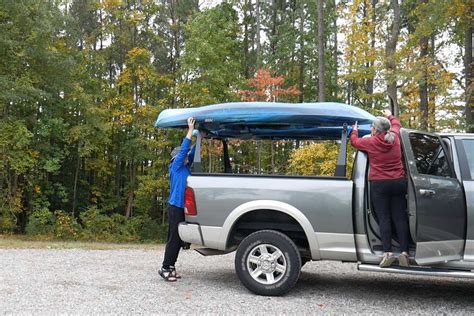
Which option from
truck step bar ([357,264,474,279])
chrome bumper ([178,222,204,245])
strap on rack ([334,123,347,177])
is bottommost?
truck step bar ([357,264,474,279])

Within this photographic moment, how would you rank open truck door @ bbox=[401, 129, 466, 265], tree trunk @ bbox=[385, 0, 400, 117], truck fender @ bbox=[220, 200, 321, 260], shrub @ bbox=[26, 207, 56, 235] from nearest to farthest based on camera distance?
open truck door @ bbox=[401, 129, 466, 265] → truck fender @ bbox=[220, 200, 321, 260] → tree trunk @ bbox=[385, 0, 400, 117] → shrub @ bbox=[26, 207, 56, 235]

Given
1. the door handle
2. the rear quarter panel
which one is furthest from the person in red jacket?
the rear quarter panel

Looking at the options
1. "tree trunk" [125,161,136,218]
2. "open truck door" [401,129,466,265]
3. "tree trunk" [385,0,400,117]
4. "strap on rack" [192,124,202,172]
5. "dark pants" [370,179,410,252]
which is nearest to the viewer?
"open truck door" [401,129,466,265]

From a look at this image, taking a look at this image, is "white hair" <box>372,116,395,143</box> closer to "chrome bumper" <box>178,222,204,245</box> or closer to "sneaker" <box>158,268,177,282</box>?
"chrome bumper" <box>178,222,204,245</box>

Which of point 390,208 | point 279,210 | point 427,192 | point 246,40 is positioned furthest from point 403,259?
point 246,40

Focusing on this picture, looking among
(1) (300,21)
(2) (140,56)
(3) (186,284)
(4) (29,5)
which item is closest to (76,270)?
(3) (186,284)

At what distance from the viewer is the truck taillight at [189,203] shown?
6049mm

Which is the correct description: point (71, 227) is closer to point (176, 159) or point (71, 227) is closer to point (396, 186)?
point (176, 159)

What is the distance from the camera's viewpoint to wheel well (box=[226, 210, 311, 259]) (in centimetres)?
595

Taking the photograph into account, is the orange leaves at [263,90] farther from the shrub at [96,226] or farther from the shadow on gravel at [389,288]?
the shadow on gravel at [389,288]

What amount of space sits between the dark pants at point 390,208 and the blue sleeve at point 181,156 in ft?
8.24

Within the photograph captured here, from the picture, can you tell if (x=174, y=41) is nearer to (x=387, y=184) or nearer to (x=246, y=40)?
(x=246, y=40)

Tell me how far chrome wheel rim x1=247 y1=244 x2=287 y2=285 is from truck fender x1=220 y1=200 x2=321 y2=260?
0.40 meters

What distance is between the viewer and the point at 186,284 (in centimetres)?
634
